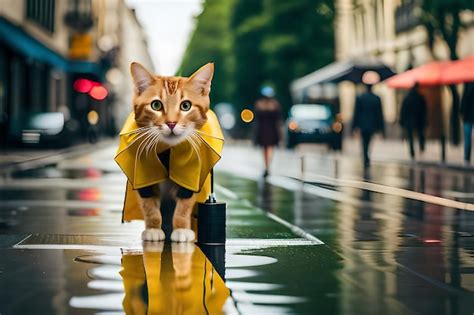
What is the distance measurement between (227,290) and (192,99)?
7.51ft

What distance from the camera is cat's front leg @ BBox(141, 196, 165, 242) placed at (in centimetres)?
938

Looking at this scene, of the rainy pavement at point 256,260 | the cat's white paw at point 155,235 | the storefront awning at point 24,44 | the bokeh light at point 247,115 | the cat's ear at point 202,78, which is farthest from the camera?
the bokeh light at point 247,115

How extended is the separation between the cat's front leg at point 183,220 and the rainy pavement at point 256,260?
0.40 ft

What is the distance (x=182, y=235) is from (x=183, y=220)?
0.41 ft

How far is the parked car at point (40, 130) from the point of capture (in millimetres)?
40594

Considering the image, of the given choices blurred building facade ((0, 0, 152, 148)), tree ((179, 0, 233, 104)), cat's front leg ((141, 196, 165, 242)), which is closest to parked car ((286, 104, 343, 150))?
blurred building facade ((0, 0, 152, 148))

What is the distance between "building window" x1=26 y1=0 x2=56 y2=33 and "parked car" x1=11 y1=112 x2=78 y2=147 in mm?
9353

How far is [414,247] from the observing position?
32.3 feet

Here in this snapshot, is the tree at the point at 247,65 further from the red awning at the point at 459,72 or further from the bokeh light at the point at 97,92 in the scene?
the red awning at the point at 459,72

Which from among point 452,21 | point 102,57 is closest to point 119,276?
point 452,21

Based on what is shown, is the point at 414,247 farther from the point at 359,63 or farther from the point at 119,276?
the point at 359,63

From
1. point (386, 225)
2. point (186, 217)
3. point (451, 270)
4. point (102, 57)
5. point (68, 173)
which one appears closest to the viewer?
point (451, 270)

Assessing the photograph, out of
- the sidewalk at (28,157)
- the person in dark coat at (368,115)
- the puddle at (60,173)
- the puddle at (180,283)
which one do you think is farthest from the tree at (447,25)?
the puddle at (180,283)

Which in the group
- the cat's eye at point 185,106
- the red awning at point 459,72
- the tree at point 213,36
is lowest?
the cat's eye at point 185,106
